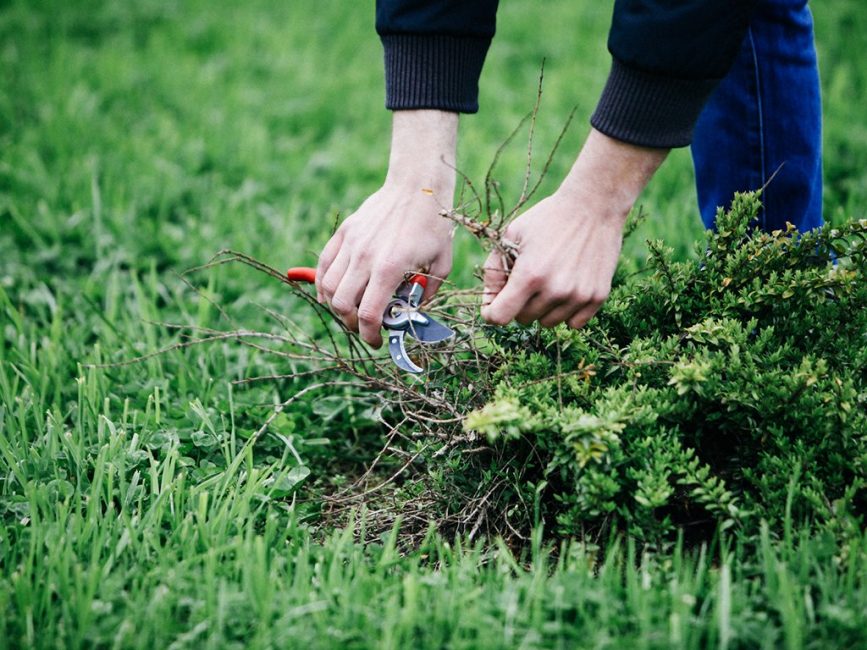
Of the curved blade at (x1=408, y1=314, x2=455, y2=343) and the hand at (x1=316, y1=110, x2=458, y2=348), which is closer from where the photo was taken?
the hand at (x1=316, y1=110, x2=458, y2=348)

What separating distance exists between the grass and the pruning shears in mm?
427

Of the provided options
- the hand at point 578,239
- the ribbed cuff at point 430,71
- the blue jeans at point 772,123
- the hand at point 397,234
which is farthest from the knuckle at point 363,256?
the blue jeans at point 772,123

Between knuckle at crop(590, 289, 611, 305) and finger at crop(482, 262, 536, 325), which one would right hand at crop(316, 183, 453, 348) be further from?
knuckle at crop(590, 289, 611, 305)

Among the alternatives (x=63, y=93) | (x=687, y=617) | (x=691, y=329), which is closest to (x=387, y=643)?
(x=687, y=617)

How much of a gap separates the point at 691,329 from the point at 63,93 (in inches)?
151

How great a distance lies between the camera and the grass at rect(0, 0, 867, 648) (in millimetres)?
1480

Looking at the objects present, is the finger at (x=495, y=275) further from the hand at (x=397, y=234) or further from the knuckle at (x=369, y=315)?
the knuckle at (x=369, y=315)

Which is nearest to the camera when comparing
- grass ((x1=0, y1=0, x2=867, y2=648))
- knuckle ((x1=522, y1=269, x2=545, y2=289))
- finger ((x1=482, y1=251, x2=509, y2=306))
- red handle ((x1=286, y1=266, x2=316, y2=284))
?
grass ((x1=0, y1=0, x2=867, y2=648))

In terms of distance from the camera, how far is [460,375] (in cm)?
194

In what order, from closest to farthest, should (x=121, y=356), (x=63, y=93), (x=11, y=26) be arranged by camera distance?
(x=121, y=356) → (x=63, y=93) → (x=11, y=26)

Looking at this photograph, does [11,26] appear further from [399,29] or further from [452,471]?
[452,471]

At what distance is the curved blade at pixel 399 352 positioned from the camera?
1.84 metres

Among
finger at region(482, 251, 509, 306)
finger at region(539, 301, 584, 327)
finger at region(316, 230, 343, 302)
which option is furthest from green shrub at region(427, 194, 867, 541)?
finger at region(316, 230, 343, 302)

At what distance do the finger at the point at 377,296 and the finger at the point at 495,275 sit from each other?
0.62 ft
